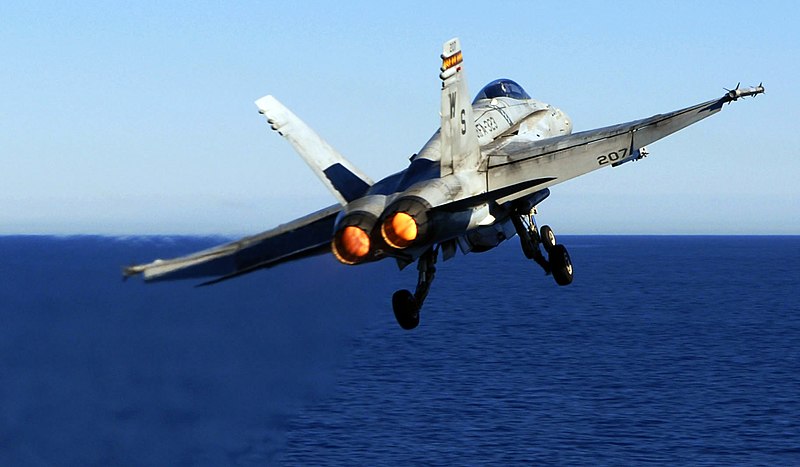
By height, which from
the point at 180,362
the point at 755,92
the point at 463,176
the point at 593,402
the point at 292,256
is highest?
the point at 755,92

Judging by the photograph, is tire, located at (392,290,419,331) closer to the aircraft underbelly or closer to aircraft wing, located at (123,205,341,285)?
aircraft wing, located at (123,205,341,285)

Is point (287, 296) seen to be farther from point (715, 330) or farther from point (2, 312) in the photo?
point (715, 330)

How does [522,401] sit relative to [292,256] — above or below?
below

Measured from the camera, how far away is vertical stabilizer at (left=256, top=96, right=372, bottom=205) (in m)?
25.7

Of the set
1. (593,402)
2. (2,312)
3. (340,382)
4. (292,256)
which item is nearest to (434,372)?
(340,382)

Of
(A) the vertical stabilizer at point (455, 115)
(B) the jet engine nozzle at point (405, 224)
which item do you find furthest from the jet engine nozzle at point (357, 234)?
(A) the vertical stabilizer at point (455, 115)

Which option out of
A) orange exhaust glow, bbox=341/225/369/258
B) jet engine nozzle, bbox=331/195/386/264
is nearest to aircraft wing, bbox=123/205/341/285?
jet engine nozzle, bbox=331/195/386/264

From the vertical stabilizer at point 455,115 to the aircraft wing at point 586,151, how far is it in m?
0.97

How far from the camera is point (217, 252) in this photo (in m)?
25.5

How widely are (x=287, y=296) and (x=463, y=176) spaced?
58.6 meters

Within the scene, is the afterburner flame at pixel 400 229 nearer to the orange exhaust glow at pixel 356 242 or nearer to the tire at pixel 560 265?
the orange exhaust glow at pixel 356 242

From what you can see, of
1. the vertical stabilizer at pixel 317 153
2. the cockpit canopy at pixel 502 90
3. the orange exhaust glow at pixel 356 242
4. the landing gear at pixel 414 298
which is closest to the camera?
the orange exhaust glow at pixel 356 242

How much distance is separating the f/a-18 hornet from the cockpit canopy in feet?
12.8

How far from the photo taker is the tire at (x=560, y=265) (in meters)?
28.2
